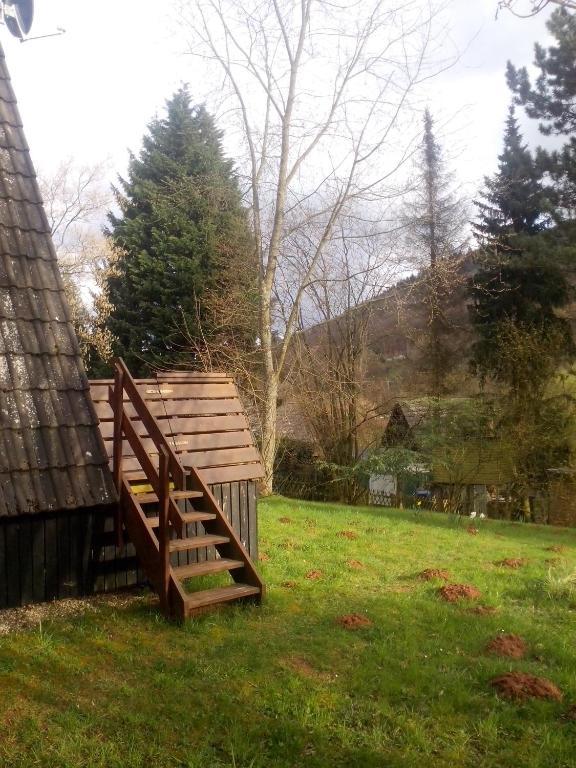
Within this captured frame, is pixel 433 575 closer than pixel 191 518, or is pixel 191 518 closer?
pixel 191 518

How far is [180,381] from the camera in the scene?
747cm

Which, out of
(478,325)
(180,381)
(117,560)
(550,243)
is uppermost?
(550,243)

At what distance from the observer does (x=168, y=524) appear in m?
5.63

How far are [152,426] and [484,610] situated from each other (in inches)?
148

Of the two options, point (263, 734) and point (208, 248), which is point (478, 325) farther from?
point (263, 734)

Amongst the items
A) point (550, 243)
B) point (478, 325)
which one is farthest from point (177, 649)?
point (478, 325)

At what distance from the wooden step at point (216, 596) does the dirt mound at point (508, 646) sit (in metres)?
2.14

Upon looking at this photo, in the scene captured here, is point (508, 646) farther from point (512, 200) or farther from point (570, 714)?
point (512, 200)

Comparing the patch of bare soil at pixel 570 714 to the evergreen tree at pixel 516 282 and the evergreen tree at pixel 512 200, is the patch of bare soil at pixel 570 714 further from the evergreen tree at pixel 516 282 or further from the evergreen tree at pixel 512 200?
the evergreen tree at pixel 512 200

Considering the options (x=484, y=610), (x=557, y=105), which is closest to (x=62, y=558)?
(x=484, y=610)

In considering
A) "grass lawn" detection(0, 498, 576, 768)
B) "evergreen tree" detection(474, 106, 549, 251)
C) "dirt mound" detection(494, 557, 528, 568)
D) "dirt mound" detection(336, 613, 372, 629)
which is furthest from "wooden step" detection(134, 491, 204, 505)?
"evergreen tree" detection(474, 106, 549, 251)

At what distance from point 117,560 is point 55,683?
1.92m

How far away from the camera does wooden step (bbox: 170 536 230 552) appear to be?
559 centimetres

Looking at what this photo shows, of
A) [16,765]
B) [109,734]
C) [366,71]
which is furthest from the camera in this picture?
[366,71]
